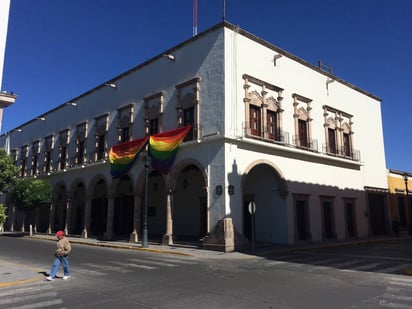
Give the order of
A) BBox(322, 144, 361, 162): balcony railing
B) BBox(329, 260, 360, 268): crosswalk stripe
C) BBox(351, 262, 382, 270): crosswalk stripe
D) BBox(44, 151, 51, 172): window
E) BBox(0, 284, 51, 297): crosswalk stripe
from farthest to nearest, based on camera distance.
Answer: BBox(44, 151, 51, 172): window < BBox(322, 144, 361, 162): balcony railing < BBox(329, 260, 360, 268): crosswalk stripe < BBox(351, 262, 382, 270): crosswalk stripe < BBox(0, 284, 51, 297): crosswalk stripe

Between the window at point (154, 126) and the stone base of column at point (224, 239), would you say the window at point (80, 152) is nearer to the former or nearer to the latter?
the window at point (154, 126)

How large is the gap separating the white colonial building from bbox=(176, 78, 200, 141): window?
64 millimetres

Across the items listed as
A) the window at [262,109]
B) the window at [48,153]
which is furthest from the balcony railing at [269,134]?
the window at [48,153]

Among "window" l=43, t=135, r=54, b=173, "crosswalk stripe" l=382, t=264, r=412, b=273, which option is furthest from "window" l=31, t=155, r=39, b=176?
"crosswalk stripe" l=382, t=264, r=412, b=273

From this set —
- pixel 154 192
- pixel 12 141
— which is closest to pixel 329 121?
pixel 154 192

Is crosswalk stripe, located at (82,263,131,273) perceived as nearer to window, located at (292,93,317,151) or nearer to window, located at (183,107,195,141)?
window, located at (183,107,195,141)

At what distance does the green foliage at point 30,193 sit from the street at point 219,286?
1837 cm

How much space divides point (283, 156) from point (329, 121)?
6.84 meters

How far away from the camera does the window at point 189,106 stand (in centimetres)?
2039

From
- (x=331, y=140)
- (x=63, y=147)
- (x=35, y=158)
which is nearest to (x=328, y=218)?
(x=331, y=140)

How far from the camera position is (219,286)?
29.3 feet

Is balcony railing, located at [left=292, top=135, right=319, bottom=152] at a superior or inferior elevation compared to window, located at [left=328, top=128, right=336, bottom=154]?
inferior

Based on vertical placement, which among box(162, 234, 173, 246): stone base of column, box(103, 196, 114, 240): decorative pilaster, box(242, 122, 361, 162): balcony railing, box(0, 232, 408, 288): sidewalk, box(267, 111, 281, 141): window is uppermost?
box(267, 111, 281, 141): window

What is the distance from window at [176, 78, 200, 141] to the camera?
20391mm
